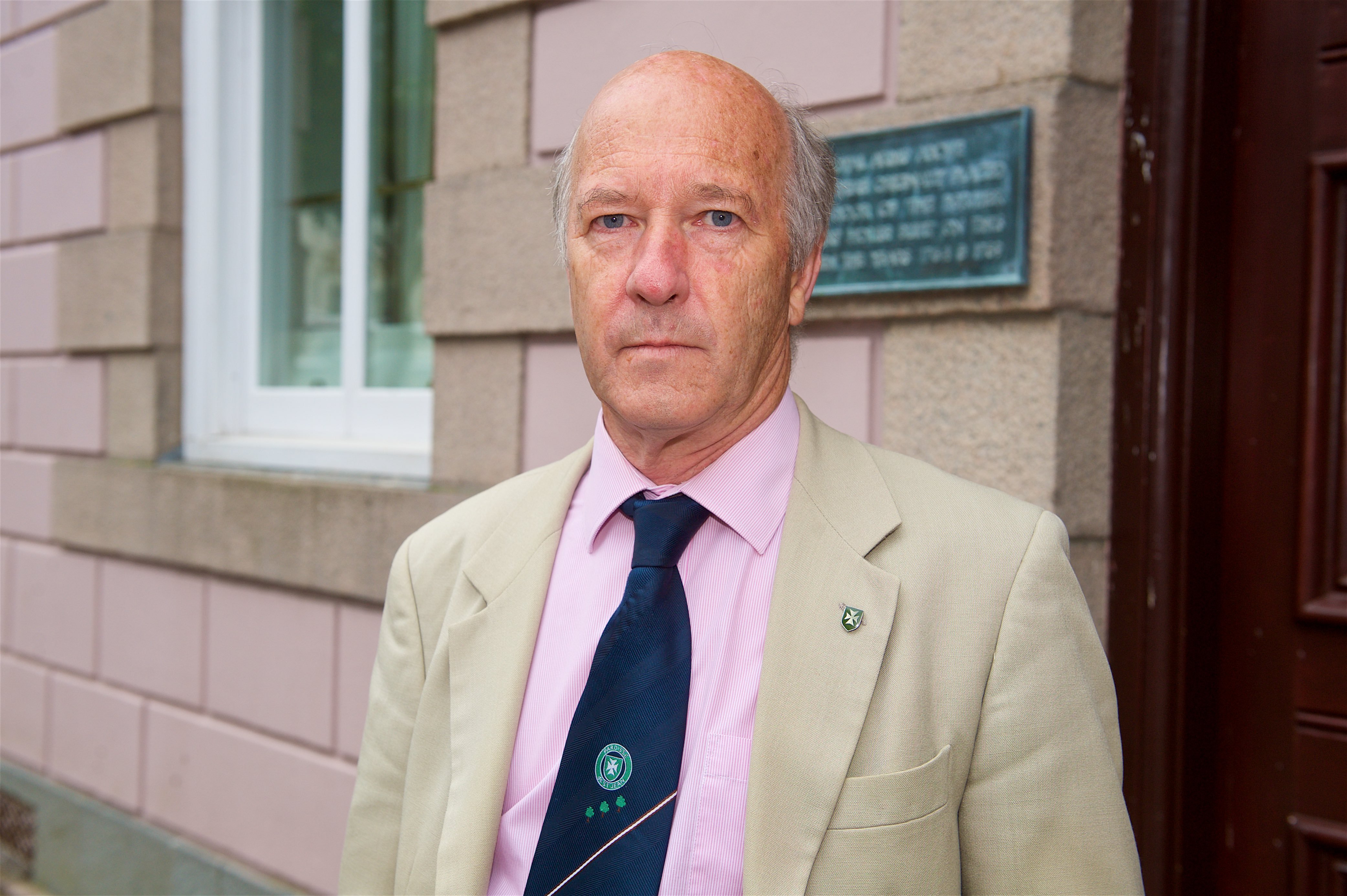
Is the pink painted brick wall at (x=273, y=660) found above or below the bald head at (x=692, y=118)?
below

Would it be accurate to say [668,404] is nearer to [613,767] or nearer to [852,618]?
[852,618]

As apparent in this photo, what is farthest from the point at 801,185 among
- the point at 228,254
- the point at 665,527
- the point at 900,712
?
the point at 228,254

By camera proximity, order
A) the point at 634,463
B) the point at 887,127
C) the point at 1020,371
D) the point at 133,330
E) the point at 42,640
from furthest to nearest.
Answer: the point at 42,640 < the point at 133,330 < the point at 887,127 < the point at 1020,371 < the point at 634,463

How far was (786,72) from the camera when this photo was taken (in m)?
2.59

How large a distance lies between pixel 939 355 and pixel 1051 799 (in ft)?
3.87

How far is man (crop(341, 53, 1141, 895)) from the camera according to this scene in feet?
4.50

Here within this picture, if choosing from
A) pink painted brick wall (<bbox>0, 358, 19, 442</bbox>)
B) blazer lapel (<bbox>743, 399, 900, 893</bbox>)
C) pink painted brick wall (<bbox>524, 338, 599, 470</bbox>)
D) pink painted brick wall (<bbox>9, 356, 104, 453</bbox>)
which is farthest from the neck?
pink painted brick wall (<bbox>0, 358, 19, 442</bbox>)

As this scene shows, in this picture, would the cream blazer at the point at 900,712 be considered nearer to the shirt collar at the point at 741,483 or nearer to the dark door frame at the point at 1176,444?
the shirt collar at the point at 741,483

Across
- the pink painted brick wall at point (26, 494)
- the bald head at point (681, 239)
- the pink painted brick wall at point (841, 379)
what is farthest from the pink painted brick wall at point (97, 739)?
the bald head at point (681, 239)

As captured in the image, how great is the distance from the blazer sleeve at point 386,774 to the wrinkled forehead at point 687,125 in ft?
2.75

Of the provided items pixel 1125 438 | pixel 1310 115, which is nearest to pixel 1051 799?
pixel 1125 438

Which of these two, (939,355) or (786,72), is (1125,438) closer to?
(939,355)

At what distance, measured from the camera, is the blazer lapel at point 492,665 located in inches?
59.5

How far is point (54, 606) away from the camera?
4.78 meters
